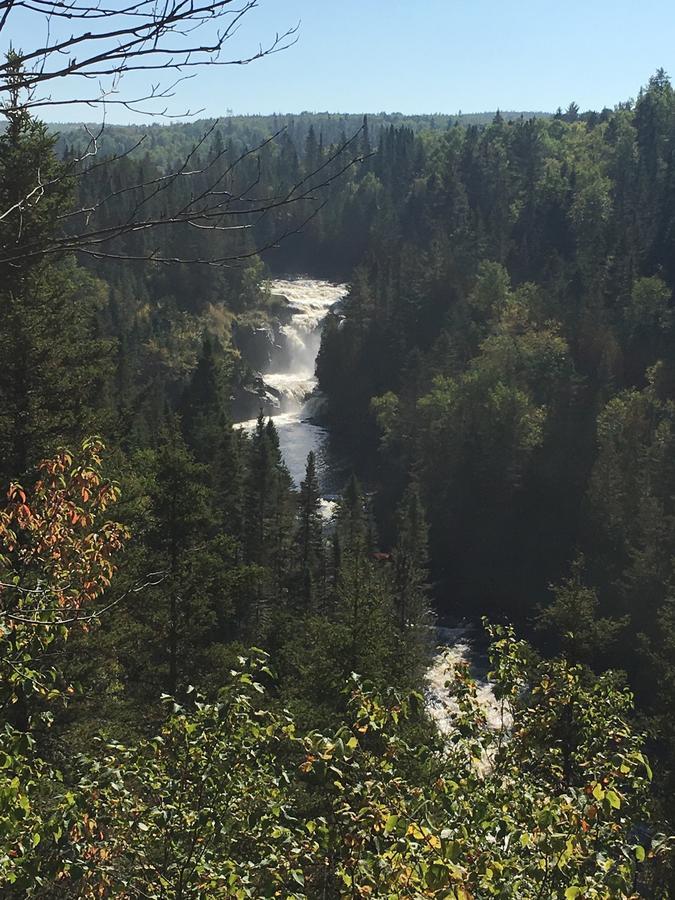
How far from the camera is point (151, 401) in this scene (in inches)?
2704

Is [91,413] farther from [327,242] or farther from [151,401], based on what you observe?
[327,242]

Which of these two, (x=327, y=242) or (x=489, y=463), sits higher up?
(x=327, y=242)

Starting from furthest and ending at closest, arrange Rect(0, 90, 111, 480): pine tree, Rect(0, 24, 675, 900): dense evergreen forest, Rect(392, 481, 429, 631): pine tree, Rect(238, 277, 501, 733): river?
Rect(238, 277, 501, 733): river, Rect(392, 481, 429, 631): pine tree, Rect(0, 90, 111, 480): pine tree, Rect(0, 24, 675, 900): dense evergreen forest

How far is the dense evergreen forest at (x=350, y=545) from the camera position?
598 cm

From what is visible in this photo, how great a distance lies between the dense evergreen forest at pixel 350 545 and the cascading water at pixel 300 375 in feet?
11.4

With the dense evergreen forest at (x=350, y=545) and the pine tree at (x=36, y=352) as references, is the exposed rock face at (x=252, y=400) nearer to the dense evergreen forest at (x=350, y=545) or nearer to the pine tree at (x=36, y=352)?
the dense evergreen forest at (x=350, y=545)

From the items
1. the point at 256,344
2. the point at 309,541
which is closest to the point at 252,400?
the point at 256,344

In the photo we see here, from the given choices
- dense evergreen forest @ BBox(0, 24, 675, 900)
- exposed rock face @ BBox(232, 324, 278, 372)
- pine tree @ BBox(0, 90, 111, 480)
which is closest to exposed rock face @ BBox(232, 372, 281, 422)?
dense evergreen forest @ BBox(0, 24, 675, 900)

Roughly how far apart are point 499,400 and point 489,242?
1776 inches

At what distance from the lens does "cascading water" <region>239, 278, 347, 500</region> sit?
81000 mm

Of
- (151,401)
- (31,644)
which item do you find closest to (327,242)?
(151,401)

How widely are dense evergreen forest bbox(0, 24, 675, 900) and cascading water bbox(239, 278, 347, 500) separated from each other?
347 centimetres

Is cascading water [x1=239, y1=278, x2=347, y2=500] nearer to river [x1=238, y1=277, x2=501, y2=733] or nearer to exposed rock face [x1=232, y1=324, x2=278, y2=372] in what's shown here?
river [x1=238, y1=277, x2=501, y2=733]

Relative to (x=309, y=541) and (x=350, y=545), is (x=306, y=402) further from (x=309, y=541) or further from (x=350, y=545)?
(x=350, y=545)
